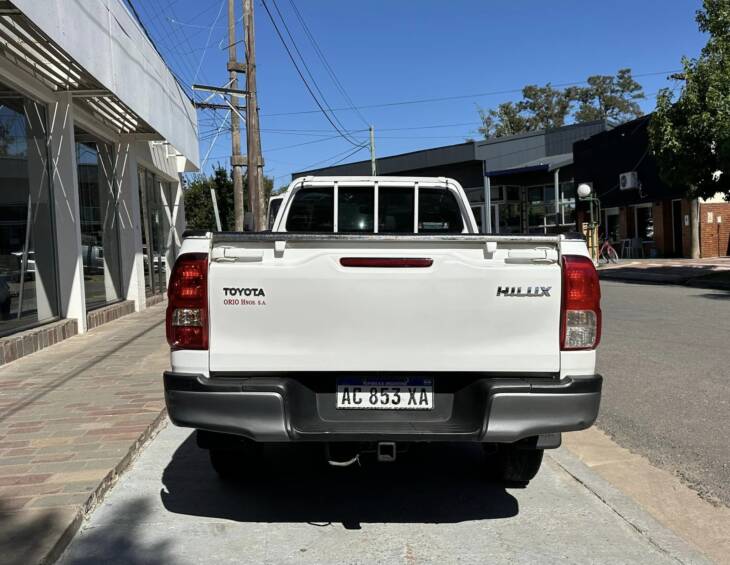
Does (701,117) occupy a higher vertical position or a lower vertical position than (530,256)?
higher

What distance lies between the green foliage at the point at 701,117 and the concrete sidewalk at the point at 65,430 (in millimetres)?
14406

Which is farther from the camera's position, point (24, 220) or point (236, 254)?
point (24, 220)

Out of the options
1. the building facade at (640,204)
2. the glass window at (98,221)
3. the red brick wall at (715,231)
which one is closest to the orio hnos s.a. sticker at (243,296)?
the glass window at (98,221)

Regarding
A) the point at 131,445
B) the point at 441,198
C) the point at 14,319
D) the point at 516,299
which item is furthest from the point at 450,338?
the point at 14,319

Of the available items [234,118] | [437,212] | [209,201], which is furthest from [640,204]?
[437,212]

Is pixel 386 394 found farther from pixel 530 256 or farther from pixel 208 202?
pixel 208 202

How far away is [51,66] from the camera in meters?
8.62

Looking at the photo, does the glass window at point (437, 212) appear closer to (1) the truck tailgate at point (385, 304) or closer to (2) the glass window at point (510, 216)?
(1) the truck tailgate at point (385, 304)

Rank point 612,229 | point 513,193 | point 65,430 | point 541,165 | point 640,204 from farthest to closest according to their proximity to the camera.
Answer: point 513,193
point 541,165
point 612,229
point 640,204
point 65,430

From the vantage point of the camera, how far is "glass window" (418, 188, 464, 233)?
21.0 ft

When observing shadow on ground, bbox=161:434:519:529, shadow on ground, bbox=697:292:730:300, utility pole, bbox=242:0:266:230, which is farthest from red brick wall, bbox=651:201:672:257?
shadow on ground, bbox=161:434:519:529

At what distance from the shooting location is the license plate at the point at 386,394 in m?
3.36

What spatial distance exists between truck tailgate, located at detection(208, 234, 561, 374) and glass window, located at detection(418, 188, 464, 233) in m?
3.17

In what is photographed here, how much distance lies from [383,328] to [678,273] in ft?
64.8
